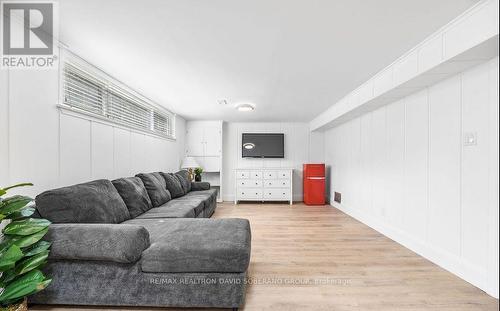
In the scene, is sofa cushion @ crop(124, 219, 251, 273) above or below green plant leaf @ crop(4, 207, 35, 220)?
below

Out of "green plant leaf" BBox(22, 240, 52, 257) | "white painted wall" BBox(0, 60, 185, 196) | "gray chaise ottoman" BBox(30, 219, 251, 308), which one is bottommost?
"gray chaise ottoman" BBox(30, 219, 251, 308)

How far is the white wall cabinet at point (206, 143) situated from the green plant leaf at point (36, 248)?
4932mm

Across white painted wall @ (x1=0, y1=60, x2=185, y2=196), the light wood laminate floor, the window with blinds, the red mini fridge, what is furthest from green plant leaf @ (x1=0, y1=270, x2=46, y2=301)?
the red mini fridge

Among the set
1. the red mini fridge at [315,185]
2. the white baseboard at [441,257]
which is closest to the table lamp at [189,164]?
the red mini fridge at [315,185]

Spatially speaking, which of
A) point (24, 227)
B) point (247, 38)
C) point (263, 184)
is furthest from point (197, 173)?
point (24, 227)

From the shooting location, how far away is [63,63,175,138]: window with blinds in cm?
257

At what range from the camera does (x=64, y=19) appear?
193 cm

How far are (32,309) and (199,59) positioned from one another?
2.61 metres

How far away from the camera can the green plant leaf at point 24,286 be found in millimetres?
1393

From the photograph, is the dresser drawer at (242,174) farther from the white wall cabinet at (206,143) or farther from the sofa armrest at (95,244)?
the sofa armrest at (95,244)

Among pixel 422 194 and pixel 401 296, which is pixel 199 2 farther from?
pixel 422 194

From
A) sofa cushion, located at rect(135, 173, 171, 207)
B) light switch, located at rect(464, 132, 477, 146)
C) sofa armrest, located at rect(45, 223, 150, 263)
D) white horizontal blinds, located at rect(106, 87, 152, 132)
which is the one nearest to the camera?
sofa armrest, located at rect(45, 223, 150, 263)

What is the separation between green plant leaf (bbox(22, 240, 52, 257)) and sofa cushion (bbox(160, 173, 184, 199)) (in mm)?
2533

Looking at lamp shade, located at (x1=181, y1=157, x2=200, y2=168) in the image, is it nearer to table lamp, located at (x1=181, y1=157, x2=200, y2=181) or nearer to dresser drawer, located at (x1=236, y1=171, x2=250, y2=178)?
table lamp, located at (x1=181, y1=157, x2=200, y2=181)
